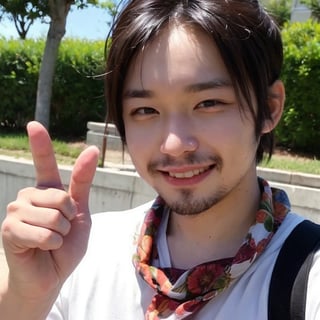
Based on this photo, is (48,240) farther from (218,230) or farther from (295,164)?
(295,164)

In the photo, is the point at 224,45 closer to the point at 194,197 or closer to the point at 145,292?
the point at 194,197

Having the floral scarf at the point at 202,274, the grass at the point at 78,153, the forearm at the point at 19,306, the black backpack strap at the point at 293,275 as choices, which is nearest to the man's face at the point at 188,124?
the floral scarf at the point at 202,274

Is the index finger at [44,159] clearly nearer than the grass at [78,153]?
Yes

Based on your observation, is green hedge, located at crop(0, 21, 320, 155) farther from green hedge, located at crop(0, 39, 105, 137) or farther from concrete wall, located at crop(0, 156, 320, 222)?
concrete wall, located at crop(0, 156, 320, 222)

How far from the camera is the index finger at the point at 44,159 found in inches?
54.4

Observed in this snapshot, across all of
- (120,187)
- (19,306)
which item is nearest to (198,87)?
(19,306)

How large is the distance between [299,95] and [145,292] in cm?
631

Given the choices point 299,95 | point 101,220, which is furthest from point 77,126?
point 101,220

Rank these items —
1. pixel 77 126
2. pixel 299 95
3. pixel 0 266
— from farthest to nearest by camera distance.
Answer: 1. pixel 77 126
2. pixel 299 95
3. pixel 0 266

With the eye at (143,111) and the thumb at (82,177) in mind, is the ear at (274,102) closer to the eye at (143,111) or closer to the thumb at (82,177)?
the eye at (143,111)

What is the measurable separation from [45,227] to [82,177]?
178mm

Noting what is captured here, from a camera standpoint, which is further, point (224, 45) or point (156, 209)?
point (156, 209)

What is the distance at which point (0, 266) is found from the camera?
497cm

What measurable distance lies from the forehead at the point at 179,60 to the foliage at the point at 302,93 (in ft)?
19.9
